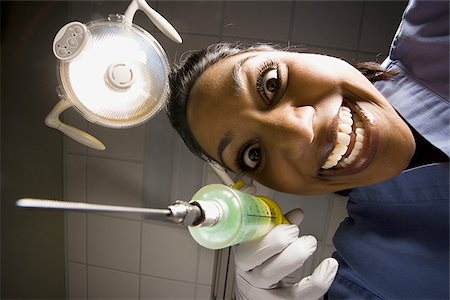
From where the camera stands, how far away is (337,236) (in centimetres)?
101

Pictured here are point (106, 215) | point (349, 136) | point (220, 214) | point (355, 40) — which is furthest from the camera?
point (106, 215)

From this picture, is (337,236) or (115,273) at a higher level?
(337,236)

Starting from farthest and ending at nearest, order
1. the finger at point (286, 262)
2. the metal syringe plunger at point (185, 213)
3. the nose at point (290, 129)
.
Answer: the finger at point (286, 262), the nose at point (290, 129), the metal syringe plunger at point (185, 213)

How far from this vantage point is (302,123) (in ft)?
2.39

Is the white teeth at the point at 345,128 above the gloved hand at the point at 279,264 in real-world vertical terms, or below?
above

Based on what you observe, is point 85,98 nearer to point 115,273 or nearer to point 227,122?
point 227,122

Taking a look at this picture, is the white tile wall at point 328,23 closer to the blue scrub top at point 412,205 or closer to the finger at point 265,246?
the blue scrub top at point 412,205

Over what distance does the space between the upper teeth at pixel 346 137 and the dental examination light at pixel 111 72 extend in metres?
0.47

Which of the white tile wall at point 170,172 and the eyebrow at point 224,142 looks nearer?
the eyebrow at point 224,142

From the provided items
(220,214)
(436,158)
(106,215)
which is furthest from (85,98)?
(436,158)

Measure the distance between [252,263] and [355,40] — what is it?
945 millimetres

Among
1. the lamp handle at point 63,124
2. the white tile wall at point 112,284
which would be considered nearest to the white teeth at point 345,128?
the lamp handle at point 63,124

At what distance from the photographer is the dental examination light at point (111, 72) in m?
0.85

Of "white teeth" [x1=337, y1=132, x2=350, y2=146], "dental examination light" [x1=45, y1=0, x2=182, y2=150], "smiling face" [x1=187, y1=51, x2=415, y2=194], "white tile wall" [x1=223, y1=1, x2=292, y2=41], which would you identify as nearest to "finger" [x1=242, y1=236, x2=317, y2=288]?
"smiling face" [x1=187, y1=51, x2=415, y2=194]
